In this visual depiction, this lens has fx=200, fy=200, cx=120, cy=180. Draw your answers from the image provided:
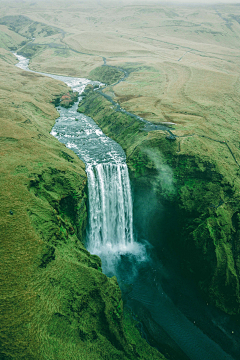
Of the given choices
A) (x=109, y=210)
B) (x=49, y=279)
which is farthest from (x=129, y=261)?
(x=49, y=279)

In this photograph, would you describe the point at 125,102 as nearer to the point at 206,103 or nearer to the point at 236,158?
the point at 206,103

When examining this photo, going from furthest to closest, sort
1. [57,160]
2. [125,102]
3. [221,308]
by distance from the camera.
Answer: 1. [125,102]
2. [57,160]
3. [221,308]

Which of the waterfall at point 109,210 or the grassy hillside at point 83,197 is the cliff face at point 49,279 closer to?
the grassy hillside at point 83,197

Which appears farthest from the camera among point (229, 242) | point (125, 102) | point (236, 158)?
point (125, 102)

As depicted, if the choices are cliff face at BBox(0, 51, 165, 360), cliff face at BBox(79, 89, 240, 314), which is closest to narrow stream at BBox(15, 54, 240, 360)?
cliff face at BBox(79, 89, 240, 314)

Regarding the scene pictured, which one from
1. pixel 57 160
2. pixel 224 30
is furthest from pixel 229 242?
pixel 224 30

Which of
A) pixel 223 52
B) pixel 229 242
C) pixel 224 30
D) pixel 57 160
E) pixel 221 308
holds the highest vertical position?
pixel 224 30

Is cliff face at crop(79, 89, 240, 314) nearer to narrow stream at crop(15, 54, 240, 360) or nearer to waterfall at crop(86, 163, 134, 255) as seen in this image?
waterfall at crop(86, 163, 134, 255)

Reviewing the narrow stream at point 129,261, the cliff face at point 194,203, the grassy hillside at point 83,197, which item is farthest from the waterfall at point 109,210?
the grassy hillside at point 83,197
